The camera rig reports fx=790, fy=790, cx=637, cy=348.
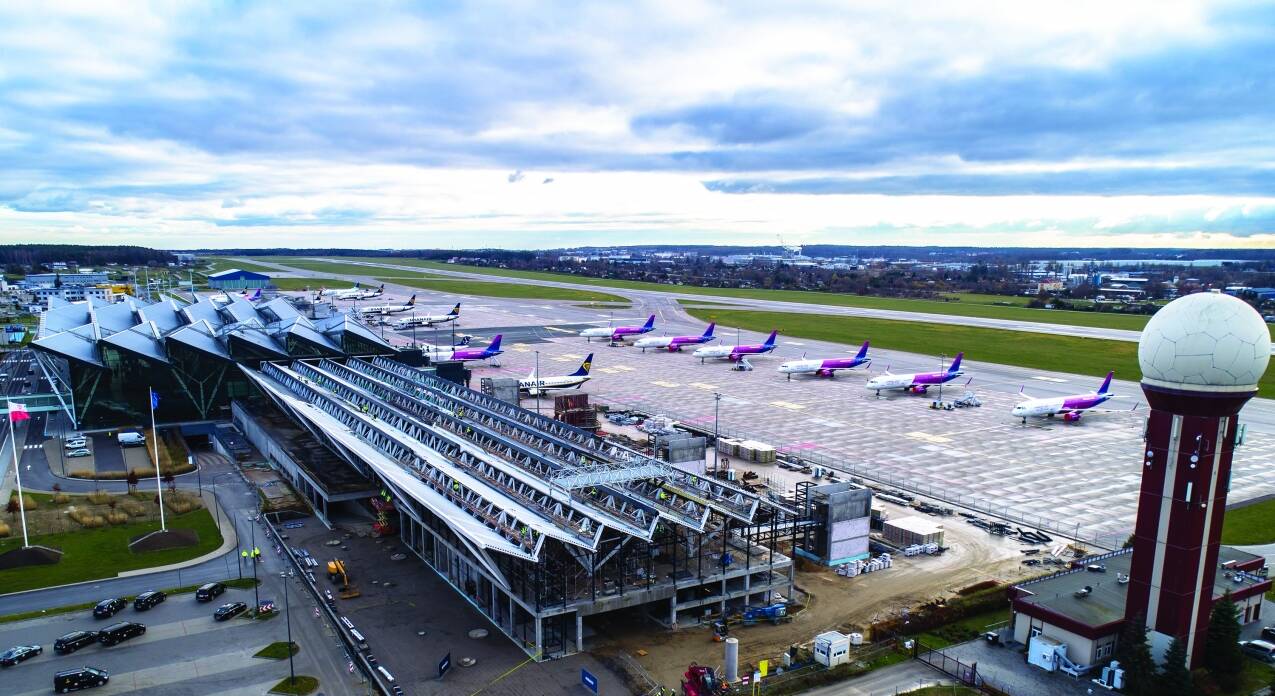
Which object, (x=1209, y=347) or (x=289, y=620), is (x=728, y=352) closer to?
(x=289, y=620)

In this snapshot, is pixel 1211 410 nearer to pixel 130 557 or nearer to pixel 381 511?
pixel 381 511

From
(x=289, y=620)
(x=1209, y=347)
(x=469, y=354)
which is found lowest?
(x=289, y=620)

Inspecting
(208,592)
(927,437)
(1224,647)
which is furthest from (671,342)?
(1224,647)

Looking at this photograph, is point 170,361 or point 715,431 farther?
point 170,361

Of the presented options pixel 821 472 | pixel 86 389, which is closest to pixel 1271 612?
pixel 821 472

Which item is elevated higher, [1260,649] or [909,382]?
[909,382]

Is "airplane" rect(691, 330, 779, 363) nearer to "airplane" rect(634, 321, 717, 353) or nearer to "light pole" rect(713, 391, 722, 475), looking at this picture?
"airplane" rect(634, 321, 717, 353)

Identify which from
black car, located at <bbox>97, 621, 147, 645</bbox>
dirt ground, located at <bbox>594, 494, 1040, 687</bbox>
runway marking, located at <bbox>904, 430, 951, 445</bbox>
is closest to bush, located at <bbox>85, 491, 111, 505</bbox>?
black car, located at <bbox>97, 621, 147, 645</bbox>
